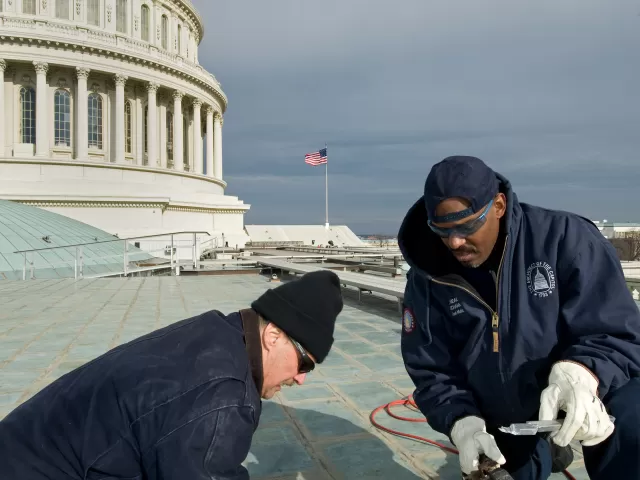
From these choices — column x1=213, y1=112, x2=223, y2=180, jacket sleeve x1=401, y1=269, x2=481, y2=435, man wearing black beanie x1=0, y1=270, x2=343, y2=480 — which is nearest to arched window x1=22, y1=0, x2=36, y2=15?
column x1=213, y1=112, x2=223, y2=180

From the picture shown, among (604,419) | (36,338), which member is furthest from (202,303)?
(604,419)

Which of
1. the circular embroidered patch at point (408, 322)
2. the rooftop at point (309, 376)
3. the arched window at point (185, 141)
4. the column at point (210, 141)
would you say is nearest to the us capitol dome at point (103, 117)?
the arched window at point (185, 141)

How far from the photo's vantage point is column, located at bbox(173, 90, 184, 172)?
45.3 metres

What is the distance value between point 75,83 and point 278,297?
45.3m

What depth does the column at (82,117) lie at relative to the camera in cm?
3941

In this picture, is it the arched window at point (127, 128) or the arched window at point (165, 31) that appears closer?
the arched window at point (127, 128)

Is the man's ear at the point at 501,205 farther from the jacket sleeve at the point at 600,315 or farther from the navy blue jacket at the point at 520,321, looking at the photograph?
the jacket sleeve at the point at 600,315

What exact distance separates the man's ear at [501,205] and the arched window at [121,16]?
4920cm

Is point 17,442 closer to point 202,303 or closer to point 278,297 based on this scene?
point 278,297

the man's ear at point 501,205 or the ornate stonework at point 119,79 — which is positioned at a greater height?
the ornate stonework at point 119,79

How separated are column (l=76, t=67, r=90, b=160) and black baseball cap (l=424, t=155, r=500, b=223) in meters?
41.8

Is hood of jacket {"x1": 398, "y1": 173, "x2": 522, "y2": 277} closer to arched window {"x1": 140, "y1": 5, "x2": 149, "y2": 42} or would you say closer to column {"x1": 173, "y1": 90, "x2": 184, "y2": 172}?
column {"x1": 173, "y1": 90, "x2": 184, "y2": 172}

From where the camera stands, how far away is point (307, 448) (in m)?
3.42

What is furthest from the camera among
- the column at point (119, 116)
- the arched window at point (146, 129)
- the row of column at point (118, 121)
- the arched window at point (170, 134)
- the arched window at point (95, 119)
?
the arched window at point (170, 134)
